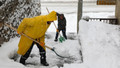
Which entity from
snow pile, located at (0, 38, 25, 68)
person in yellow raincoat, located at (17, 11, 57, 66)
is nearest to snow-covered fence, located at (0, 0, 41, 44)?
snow pile, located at (0, 38, 25, 68)

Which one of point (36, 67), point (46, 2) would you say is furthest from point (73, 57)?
point (46, 2)

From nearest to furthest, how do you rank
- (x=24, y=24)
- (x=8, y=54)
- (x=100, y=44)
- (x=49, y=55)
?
(x=24, y=24), (x=100, y=44), (x=8, y=54), (x=49, y=55)

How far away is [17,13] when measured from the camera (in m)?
5.68

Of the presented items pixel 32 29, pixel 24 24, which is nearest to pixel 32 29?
pixel 32 29

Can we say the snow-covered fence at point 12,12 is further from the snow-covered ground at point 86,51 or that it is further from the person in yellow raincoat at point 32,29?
the person in yellow raincoat at point 32,29

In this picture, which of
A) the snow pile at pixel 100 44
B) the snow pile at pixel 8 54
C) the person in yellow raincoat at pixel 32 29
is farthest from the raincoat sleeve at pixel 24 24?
the snow pile at pixel 100 44

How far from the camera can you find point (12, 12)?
17.5ft

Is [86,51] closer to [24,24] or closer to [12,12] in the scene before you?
[24,24]

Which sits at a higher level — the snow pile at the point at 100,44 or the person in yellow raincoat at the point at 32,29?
the person in yellow raincoat at the point at 32,29

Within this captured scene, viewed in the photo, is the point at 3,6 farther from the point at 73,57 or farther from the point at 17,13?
the point at 73,57

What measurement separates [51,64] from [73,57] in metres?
0.83

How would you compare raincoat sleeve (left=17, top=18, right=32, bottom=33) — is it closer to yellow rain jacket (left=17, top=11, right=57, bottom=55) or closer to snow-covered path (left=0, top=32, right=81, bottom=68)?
yellow rain jacket (left=17, top=11, right=57, bottom=55)

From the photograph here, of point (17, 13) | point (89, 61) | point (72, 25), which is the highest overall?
point (17, 13)

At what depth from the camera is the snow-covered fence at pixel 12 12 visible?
4832 millimetres
